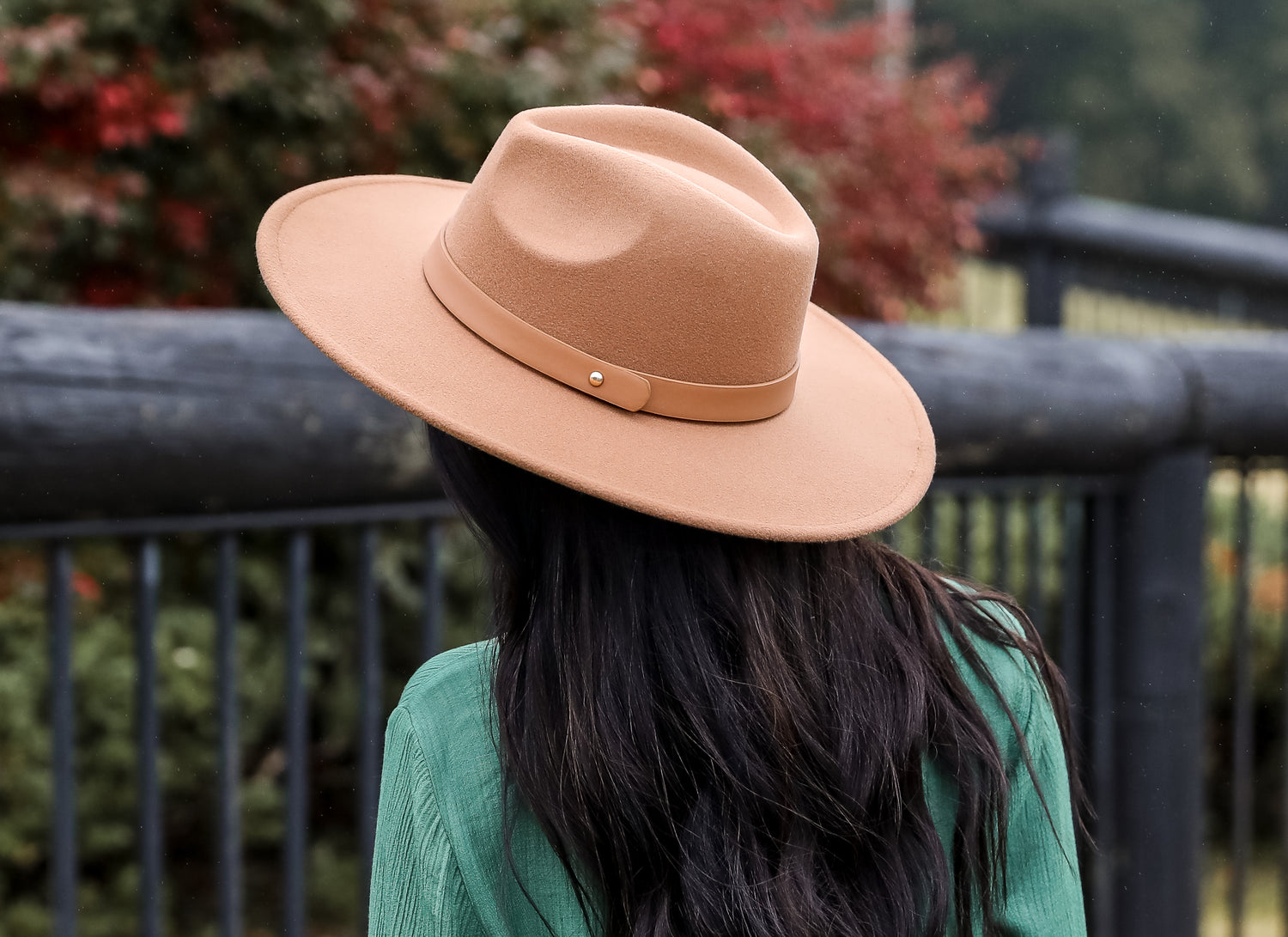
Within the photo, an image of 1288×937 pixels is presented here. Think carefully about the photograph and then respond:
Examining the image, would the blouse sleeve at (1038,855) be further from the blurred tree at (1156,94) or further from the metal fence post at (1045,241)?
the blurred tree at (1156,94)

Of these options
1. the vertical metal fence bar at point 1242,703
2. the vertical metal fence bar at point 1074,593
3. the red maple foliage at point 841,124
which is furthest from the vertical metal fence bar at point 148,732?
the red maple foliage at point 841,124

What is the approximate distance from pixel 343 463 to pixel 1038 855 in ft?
3.38

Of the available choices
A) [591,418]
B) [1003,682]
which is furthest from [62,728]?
[1003,682]

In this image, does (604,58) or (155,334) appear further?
(604,58)

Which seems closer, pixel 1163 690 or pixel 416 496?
pixel 416 496

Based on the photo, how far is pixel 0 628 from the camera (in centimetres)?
349

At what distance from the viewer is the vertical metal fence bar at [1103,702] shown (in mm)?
2693

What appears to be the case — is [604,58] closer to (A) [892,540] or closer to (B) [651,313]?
(A) [892,540]

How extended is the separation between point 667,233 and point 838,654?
0.42 meters

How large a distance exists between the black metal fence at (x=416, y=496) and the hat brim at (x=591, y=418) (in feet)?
1.22

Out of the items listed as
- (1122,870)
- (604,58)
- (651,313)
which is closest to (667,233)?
(651,313)

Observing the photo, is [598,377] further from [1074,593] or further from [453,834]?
[1074,593]

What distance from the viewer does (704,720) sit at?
1190 millimetres

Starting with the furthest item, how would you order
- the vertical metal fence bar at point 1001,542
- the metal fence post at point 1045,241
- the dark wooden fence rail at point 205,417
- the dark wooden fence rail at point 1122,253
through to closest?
1. the metal fence post at point 1045,241
2. the dark wooden fence rail at point 1122,253
3. the vertical metal fence bar at point 1001,542
4. the dark wooden fence rail at point 205,417
